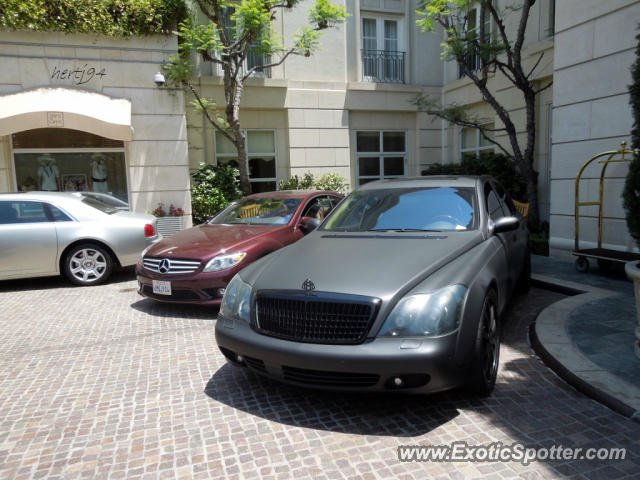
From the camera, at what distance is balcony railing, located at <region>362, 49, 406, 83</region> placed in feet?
51.0

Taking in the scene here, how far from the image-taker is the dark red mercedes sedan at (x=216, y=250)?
5.73m

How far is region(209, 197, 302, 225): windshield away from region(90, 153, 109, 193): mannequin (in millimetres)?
5986

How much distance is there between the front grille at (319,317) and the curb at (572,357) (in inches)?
74.4

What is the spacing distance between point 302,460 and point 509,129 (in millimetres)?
9976

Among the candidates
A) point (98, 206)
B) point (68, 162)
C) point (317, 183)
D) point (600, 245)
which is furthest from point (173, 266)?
point (317, 183)

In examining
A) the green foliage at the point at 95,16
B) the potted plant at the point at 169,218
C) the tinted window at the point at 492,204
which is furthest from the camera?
the potted plant at the point at 169,218

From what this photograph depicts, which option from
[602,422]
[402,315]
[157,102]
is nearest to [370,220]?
[402,315]

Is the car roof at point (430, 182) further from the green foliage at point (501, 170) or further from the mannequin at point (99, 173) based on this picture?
the mannequin at point (99, 173)

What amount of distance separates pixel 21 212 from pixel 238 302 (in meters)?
5.85

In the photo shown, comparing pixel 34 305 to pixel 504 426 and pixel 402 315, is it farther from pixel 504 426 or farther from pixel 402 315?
pixel 504 426

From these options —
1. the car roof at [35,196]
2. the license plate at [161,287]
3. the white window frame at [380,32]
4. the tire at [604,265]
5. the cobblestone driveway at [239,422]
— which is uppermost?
the white window frame at [380,32]

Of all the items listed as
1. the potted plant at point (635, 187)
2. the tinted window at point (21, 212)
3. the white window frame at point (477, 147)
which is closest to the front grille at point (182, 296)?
the tinted window at point (21, 212)

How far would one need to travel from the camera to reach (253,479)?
2.66 m

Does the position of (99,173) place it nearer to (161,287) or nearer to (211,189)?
(211,189)
